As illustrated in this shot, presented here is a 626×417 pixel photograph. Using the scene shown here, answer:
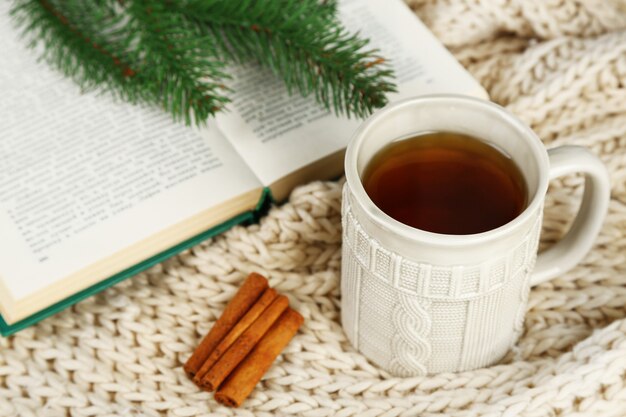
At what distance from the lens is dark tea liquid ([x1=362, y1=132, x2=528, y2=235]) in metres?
0.68

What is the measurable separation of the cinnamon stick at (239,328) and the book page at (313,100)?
0.43 feet

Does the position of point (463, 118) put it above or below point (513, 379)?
above

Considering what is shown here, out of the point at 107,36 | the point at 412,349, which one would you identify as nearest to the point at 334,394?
the point at 412,349

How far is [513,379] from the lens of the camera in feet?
2.37

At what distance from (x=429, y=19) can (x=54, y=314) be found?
23.1 inches

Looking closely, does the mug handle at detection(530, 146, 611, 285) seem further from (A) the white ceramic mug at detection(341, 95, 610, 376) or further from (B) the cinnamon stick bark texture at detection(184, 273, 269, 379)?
(B) the cinnamon stick bark texture at detection(184, 273, 269, 379)

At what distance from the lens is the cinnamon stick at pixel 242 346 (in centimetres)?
72

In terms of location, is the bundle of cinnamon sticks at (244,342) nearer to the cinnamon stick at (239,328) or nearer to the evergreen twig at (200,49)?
the cinnamon stick at (239,328)

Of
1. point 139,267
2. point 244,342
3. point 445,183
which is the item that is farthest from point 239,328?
point 445,183

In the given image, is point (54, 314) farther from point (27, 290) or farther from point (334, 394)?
point (334, 394)

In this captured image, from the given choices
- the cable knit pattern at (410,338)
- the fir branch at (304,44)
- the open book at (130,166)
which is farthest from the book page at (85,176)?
the cable knit pattern at (410,338)

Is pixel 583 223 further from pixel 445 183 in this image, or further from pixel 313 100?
pixel 313 100

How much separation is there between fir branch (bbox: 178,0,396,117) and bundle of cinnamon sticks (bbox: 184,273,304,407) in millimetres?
210

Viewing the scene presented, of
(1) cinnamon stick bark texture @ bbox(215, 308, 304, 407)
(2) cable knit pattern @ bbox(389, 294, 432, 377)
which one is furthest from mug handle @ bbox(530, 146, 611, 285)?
(1) cinnamon stick bark texture @ bbox(215, 308, 304, 407)
